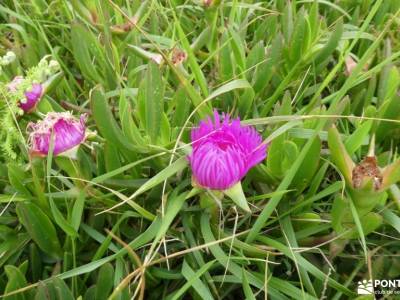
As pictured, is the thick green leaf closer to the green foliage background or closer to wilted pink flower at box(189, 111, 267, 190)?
the green foliage background

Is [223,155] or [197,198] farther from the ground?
[223,155]

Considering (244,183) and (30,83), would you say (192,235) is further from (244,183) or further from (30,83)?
(30,83)

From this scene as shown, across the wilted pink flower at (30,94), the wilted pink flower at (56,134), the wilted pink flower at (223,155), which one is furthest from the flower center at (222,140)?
the wilted pink flower at (30,94)

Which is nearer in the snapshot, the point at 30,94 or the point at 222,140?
the point at 222,140

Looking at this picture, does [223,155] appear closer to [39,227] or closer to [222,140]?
[222,140]

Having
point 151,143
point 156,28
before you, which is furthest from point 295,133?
point 156,28

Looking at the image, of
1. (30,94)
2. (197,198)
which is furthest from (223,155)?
(30,94)
